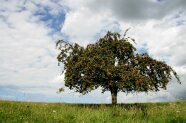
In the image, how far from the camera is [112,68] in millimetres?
30641

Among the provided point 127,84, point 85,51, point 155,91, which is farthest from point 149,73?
point 85,51

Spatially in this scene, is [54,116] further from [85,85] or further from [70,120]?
[85,85]

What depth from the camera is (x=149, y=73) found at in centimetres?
3359

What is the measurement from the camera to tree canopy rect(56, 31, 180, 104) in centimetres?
3069

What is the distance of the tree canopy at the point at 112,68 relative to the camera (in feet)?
101

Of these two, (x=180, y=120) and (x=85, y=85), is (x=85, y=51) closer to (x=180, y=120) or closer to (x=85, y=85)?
(x=85, y=85)

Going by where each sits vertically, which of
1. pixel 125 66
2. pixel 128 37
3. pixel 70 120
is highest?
pixel 128 37

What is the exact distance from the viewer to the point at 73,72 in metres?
32.1

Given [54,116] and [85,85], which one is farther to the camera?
[85,85]

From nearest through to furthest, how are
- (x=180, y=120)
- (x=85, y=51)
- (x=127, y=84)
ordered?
(x=180, y=120), (x=127, y=84), (x=85, y=51)

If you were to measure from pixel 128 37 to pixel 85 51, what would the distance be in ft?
16.6

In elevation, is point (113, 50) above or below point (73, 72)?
above

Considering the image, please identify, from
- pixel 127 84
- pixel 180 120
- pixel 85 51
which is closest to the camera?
pixel 180 120

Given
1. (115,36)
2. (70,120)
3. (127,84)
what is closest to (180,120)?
(70,120)
